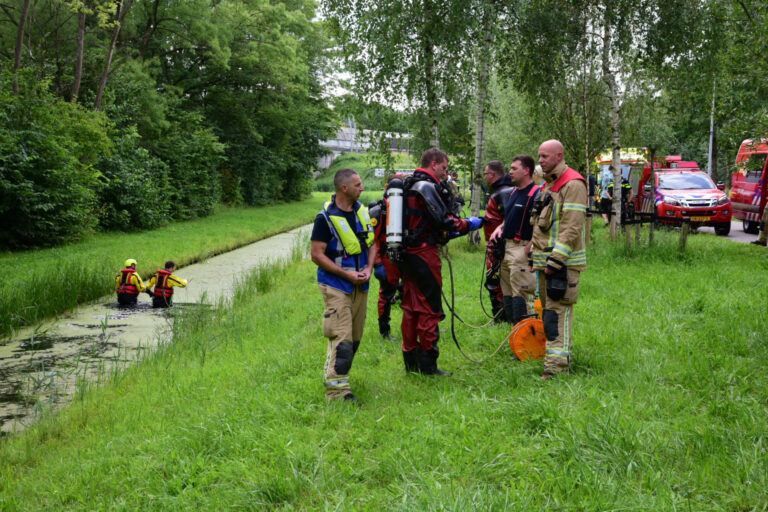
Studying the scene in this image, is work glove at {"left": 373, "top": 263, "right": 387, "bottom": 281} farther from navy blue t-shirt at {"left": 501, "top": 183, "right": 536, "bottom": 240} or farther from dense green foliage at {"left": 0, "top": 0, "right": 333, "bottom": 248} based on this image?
dense green foliage at {"left": 0, "top": 0, "right": 333, "bottom": 248}

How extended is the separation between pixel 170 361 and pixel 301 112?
99.5 feet

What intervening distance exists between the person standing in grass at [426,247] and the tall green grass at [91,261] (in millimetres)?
6747

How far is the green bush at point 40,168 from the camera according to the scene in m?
14.1

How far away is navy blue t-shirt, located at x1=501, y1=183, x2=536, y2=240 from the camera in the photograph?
645 cm

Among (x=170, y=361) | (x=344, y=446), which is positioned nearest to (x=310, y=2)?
(x=170, y=361)

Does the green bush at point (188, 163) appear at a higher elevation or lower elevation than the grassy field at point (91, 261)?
higher

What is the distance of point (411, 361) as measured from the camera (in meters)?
5.58

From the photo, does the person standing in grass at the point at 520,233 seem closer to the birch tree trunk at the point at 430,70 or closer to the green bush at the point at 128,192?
the birch tree trunk at the point at 430,70

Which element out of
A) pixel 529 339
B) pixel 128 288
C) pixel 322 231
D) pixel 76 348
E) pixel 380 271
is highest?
pixel 322 231

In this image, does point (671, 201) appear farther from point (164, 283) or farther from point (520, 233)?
point (164, 283)

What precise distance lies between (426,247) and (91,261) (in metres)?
10.5

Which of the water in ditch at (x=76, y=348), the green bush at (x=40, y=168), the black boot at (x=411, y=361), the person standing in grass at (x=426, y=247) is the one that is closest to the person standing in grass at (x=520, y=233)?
the person standing in grass at (x=426, y=247)

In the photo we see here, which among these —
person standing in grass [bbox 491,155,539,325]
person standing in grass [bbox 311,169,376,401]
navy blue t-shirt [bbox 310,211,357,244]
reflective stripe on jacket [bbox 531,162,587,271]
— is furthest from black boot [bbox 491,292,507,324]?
navy blue t-shirt [bbox 310,211,357,244]

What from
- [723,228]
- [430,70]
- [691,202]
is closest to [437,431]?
[430,70]
